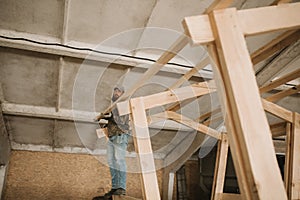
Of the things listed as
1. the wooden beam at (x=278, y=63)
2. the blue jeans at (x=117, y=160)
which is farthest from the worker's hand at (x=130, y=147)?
the wooden beam at (x=278, y=63)

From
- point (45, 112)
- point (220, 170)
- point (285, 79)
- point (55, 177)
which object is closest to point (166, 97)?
point (285, 79)

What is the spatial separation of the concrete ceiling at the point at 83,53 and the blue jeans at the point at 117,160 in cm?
83

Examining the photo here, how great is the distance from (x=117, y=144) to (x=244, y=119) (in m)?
2.18

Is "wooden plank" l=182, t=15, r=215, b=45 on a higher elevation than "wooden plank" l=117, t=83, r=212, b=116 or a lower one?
lower

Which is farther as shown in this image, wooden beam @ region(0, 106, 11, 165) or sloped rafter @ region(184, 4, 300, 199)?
wooden beam @ region(0, 106, 11, 165)

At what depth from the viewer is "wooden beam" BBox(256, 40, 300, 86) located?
3108 mm

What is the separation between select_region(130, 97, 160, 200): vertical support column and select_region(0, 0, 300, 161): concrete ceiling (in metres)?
0.86

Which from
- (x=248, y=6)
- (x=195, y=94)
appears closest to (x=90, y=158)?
(x=195, y=94)

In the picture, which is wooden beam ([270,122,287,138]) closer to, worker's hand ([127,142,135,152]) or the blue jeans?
the blue jeans

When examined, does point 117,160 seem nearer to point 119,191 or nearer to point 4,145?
point 119,191

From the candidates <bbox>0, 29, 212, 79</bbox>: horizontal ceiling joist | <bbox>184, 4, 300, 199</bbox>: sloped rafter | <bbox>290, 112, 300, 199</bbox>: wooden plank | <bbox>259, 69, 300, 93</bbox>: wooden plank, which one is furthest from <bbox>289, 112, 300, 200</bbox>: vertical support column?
<bbox>184, 4, 300, 199</bbox>: sloped rafter

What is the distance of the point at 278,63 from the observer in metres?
3.33

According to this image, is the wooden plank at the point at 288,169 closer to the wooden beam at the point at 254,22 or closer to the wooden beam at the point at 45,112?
the wooden beam at the point at 254,22

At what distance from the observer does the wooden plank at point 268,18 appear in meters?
1.35
